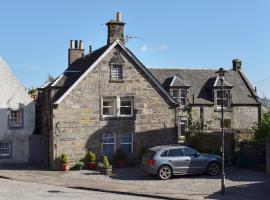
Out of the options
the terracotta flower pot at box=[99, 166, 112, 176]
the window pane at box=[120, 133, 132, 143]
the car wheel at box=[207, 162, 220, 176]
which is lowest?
the terracotta flower pot at box=[99, 166, 112, 176]

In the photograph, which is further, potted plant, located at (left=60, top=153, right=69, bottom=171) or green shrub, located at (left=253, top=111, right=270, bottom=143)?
potted plant, located at (left=60, top=153, right=69, bottom=171)

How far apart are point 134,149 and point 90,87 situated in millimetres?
5540

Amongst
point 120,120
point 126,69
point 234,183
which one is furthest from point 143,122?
point 234,183

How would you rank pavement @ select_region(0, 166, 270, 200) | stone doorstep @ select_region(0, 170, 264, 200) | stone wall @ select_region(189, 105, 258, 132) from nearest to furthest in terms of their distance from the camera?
stone doorstep @ select_region(0, 170, 264, 200)
pavement @ select_region(0, 166, 270, 200)
stone wall @ select_region(189, 105, 258, 132)

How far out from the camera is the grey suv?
93.6 ft

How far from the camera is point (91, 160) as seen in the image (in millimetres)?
34938

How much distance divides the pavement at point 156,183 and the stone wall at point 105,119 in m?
2.50

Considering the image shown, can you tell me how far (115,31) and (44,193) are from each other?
16.3 meters

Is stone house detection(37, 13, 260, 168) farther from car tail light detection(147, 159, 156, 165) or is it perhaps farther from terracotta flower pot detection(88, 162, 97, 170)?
car tail light detection(147, 159, 156, 165)

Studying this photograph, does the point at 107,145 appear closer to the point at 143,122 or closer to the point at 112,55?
the point at 143,122

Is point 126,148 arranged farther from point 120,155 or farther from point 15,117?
point 15,117

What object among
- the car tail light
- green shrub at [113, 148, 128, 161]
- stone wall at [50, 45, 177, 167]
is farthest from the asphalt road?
green shrub at [113, 148, 128, 161]

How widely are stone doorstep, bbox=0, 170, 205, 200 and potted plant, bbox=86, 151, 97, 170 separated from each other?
374 cm

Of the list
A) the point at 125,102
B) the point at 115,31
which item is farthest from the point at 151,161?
the point at 115,31
